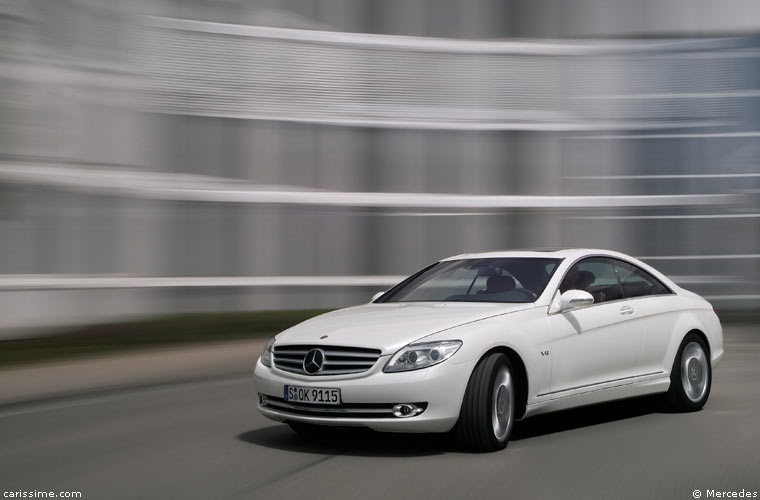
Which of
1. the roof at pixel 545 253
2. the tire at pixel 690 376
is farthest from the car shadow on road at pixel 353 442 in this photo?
the tire at pixel 690 376

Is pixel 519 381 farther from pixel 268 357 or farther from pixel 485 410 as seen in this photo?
pixel 268 357

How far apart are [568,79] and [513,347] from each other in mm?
19328

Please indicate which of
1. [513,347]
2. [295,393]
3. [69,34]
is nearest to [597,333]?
[513,347]

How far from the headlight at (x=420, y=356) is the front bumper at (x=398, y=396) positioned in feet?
0.12

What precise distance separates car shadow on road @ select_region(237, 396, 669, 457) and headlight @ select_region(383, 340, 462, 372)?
0.63 meters

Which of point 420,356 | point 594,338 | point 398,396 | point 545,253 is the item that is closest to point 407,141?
point 545,253

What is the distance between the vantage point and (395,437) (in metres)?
7.70

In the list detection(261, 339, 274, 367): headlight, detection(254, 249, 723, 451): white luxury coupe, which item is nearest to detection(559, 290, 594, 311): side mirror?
detection(254, 249, 723, 451): white luxury coupe

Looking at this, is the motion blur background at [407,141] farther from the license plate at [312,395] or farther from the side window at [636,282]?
the license plate at [312,395]

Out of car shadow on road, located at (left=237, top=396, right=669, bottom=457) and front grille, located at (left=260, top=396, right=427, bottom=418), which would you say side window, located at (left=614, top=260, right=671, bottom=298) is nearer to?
car shadow on road, located at (left=237, top=396, right=669, bottom=457)

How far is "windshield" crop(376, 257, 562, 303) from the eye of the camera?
26.3 ft

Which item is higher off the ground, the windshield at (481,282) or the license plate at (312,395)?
the windshield at (481,282)

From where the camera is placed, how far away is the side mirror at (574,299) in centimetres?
775

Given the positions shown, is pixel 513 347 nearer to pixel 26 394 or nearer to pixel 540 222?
pixel 26 394
